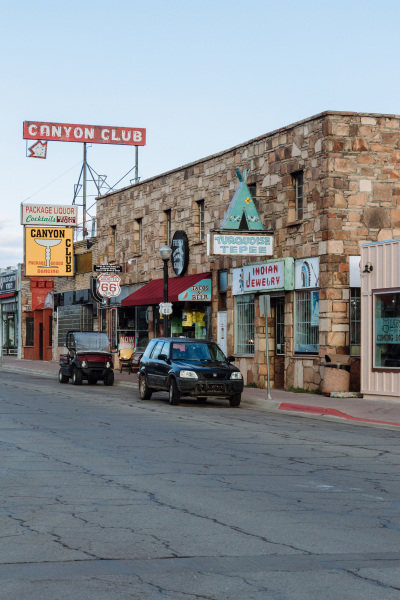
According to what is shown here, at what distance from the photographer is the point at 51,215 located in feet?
165

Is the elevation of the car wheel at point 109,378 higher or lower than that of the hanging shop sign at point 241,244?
lower

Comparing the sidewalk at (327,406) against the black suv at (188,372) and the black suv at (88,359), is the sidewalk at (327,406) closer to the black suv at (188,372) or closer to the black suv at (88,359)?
the black suv at (188,372)

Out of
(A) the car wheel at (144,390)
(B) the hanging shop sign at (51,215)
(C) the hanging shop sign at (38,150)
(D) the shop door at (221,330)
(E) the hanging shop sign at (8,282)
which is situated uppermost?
(C) the hanging shop sign at (38,150)

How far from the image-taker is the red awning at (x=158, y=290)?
33500mm

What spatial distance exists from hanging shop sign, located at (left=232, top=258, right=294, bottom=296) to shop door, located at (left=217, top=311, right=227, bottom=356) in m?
1.48

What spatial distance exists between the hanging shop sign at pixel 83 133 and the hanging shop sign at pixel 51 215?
25.1 feet

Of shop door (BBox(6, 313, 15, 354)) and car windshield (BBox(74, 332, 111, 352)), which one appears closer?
car windshield (BBox(74, 332, 111, 352))

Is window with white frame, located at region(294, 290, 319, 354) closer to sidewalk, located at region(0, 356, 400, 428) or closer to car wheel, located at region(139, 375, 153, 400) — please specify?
sidewalk, located at region(0, 356, 400, 428)

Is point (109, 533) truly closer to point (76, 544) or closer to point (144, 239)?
point (76, 544)

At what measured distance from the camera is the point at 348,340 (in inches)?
1029

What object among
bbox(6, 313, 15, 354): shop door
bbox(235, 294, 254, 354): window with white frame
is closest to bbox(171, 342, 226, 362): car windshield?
bbox(235, 294, 254, 354): window with white frame

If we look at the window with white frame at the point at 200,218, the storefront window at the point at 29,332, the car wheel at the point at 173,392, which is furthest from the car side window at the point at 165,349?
the storefront window at the point at 29,332

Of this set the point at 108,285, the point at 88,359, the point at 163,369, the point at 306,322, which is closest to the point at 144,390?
the point at 163,369

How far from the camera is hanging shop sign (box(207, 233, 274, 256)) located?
27547mm
